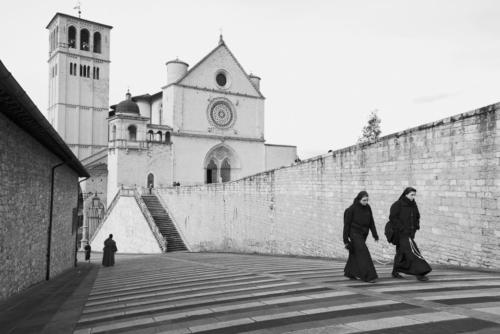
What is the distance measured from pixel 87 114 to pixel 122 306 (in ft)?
171

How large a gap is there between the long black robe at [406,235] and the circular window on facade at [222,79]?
38.4m

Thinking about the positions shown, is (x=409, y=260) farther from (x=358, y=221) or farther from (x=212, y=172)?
(x=212, y=172)

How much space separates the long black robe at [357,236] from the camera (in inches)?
302

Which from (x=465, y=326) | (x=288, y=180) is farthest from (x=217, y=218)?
(x=465, y=326)

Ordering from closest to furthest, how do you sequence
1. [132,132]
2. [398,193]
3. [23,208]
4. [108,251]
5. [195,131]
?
[23,208] < [398,193] < [108,251] < [132,132] < [195,131]

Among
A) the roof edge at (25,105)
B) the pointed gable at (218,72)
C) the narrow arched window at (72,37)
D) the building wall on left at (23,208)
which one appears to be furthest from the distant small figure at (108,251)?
the narrow arched window at (72,37)

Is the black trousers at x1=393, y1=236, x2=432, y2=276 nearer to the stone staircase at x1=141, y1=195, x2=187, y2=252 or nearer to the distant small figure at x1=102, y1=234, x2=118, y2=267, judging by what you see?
the distant small figure at x1=102, y1=234, x2=118, y2=267

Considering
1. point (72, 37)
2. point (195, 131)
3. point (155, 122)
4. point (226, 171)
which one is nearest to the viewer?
point (195, 131)

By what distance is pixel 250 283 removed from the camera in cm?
832

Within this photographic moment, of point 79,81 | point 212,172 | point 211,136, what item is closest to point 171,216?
point 212,172

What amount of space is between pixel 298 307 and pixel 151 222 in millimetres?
26240

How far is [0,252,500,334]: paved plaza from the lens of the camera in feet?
15.6

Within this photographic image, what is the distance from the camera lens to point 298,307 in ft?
18.8

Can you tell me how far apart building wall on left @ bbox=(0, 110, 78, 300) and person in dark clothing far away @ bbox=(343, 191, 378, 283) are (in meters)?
6.02
